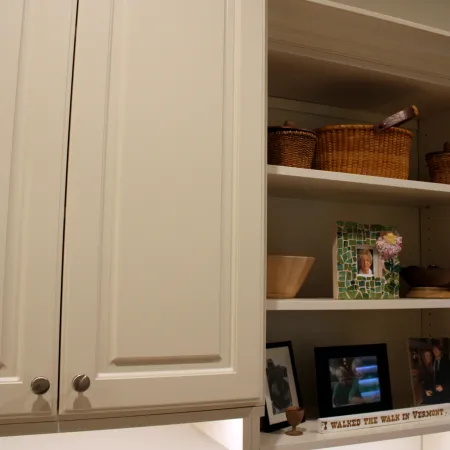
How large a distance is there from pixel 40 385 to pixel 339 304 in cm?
75

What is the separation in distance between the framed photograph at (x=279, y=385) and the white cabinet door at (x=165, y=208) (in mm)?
270

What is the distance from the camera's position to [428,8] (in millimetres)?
2055

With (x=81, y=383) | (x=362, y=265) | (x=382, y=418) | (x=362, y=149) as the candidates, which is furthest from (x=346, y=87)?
(x=81, y=383)

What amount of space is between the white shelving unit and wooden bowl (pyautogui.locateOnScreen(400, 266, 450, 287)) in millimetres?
109

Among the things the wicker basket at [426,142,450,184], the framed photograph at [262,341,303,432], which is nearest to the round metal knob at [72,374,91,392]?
the framed photograph at [262,341,303,432]

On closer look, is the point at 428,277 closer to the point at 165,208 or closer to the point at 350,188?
the point at 350,188

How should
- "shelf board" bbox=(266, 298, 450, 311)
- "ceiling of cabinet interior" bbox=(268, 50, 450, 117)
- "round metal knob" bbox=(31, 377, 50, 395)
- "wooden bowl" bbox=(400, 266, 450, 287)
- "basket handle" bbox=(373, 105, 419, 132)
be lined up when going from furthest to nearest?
1. "wooden bowl" bbox=(400, 266, 450, 287)
2. "ceiling of cabinet interior" bbox=(268, 50, 450, 117)
3. "basket handle" bbox=(373, 105, 419, 132)
4. "shelf board" bbox=(266, 298, 450, 311)
5. "round metal knob" bbox=(31, 377, 50, 395)

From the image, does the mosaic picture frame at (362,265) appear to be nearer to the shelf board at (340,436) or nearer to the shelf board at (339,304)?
the shelf board at (339,304)

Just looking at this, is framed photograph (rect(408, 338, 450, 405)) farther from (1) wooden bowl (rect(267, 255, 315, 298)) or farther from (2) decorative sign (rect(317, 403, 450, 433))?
(1) wooden bowl (rect(267, 255, 315, 298))

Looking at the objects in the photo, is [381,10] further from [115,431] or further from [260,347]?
[115,431]

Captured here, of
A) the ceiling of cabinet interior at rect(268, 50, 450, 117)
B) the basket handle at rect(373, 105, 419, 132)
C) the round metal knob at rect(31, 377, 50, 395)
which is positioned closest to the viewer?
the round metal knob at rect(31, 377, 50, 395)

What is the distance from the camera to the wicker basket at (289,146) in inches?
57.3

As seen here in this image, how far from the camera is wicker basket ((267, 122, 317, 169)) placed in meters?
1.46

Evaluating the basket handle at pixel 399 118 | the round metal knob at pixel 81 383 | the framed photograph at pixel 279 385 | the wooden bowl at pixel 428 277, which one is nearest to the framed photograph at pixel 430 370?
the wooden bowl at pixel 428 277
